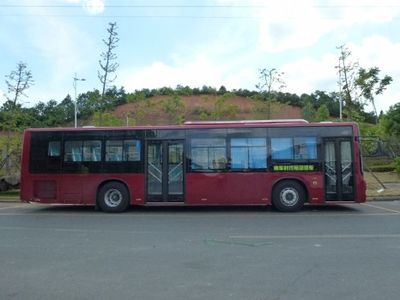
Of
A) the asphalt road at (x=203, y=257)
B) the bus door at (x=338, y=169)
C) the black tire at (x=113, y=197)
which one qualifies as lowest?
the asphalt road at (x=203, y=257)

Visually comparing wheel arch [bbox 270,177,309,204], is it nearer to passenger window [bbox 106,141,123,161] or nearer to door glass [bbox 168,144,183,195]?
door glass [bbox 168,144,183,195]

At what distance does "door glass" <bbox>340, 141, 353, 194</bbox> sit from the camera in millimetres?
15047

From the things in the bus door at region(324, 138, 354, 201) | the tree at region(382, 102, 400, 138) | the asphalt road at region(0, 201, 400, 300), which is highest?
the tree at region(382, 102, 400, 138)

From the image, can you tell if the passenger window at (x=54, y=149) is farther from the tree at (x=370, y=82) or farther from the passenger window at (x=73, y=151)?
the tree at (x=370, y=82)

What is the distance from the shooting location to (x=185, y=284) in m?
6.30

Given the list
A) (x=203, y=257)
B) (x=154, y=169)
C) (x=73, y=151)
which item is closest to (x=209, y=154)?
Result: (x=154, y=169)

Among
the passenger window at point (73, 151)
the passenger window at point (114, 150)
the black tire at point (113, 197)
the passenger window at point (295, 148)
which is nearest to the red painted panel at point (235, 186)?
the passenger window at point (295, 148)

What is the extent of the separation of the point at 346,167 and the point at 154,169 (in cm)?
612

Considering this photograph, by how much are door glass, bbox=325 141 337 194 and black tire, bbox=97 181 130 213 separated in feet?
21.2

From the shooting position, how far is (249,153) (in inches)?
607

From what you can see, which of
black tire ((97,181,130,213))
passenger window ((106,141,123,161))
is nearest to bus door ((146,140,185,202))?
black tire ((97,181,130,213))

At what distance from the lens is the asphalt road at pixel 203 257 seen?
6.03 meters

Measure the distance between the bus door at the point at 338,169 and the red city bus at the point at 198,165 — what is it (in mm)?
30

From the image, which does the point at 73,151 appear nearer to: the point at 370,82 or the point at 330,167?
the point at 330,167
